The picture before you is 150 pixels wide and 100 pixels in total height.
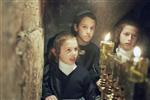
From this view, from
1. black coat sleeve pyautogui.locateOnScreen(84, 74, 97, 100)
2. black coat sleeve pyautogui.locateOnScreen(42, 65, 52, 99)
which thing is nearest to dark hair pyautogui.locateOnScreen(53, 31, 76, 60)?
black coat sleeve pyautogui.locateOnScreen(42, 65, 52, 99)

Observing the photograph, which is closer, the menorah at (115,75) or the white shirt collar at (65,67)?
the menorah at (115,75)

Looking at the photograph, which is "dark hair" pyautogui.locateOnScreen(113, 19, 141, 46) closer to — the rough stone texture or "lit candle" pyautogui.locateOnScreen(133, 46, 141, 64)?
"lit candle" pyautogui.locateOnScreen(133, 46, 141, 64)

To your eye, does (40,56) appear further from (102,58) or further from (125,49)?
(125,49)

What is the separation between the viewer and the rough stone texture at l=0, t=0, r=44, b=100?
7.17 ft

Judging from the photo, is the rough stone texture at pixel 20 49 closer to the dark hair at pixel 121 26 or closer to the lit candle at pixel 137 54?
the dark hair at pixel 121 26

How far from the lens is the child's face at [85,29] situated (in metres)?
2.26

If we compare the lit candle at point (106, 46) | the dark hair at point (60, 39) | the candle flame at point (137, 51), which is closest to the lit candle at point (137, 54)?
the candle flame at point (137, 51)

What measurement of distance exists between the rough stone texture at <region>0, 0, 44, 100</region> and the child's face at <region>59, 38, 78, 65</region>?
134mm

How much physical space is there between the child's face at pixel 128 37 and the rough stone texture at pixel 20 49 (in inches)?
20.2

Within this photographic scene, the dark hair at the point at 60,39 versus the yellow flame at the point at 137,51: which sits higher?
the dark hair at the point at 60,39

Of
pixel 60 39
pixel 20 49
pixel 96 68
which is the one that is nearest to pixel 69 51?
pixel 60 39

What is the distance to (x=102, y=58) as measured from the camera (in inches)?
89.4

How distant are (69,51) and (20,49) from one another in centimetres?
31

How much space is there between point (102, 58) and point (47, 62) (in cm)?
35
